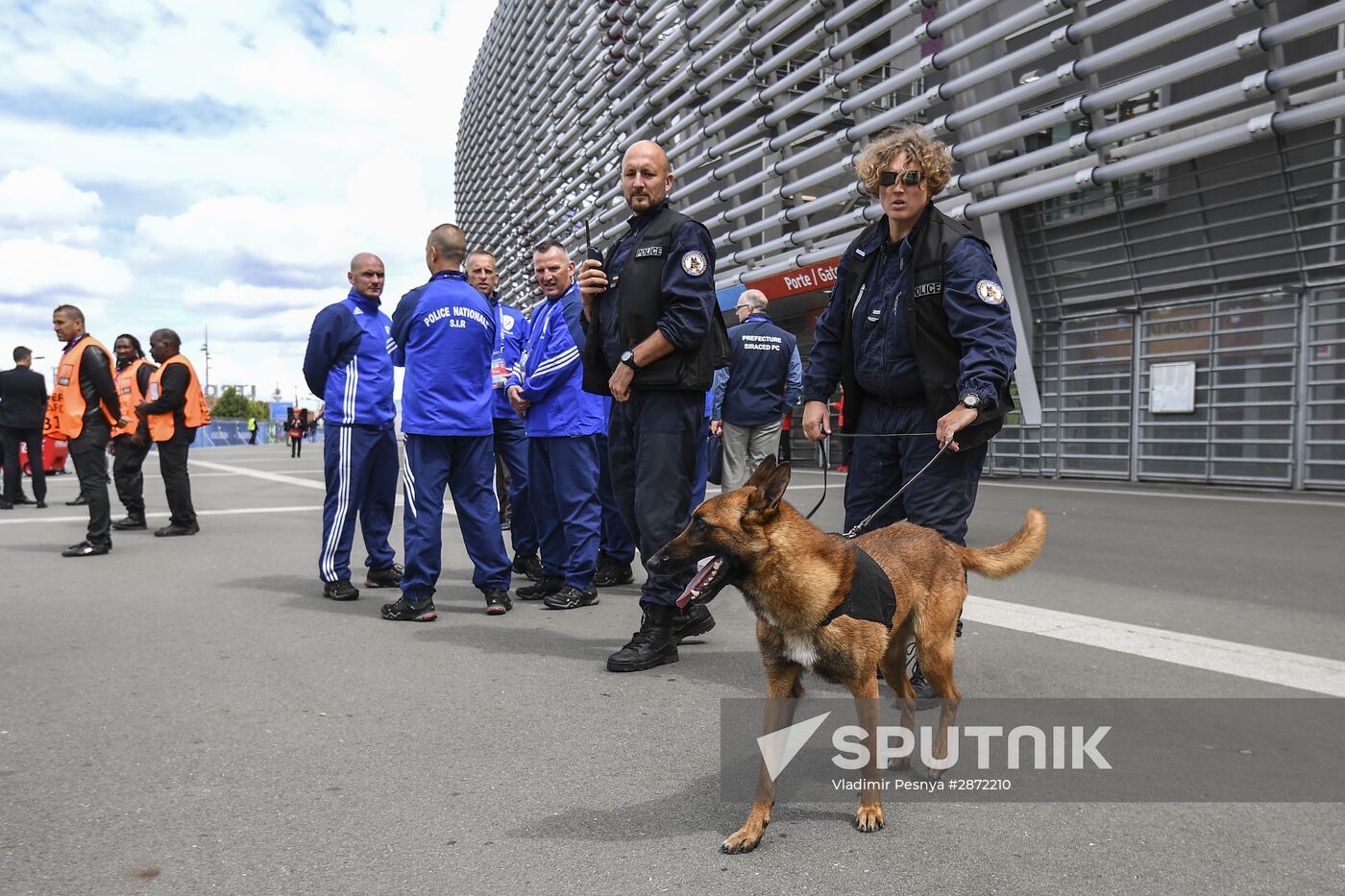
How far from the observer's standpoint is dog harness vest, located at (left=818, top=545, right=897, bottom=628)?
249 centimetres

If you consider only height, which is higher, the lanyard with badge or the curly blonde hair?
the curly blonde hair

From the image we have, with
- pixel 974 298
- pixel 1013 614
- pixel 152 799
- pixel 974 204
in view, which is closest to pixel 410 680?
pixel 152 799

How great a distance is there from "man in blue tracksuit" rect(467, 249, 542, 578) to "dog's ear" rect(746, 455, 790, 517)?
13.7ft

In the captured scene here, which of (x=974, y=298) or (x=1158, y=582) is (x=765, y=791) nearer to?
(x=974, y=298)

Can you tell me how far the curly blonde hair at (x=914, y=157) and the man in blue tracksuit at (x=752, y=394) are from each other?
13.3 feet

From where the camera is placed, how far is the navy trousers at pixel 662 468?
14.0ft

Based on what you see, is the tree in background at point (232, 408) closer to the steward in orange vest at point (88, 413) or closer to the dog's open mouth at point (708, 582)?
the steward in orange vest at point (88, 413)

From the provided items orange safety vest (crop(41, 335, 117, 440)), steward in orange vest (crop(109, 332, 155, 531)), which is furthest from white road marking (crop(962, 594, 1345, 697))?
steward in orange vest (crop(109, 332, 155, 531))

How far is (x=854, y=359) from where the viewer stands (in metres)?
3.62

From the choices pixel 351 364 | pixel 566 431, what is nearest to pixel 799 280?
pixel 351 364

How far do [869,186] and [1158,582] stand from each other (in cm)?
407

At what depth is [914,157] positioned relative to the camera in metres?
3.34

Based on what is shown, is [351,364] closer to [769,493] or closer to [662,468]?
[662,468]

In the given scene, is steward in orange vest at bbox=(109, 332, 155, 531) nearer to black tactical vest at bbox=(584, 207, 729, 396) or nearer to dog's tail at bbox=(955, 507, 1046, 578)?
black tactical vest at bbox=(584, 207, 729, 396)
